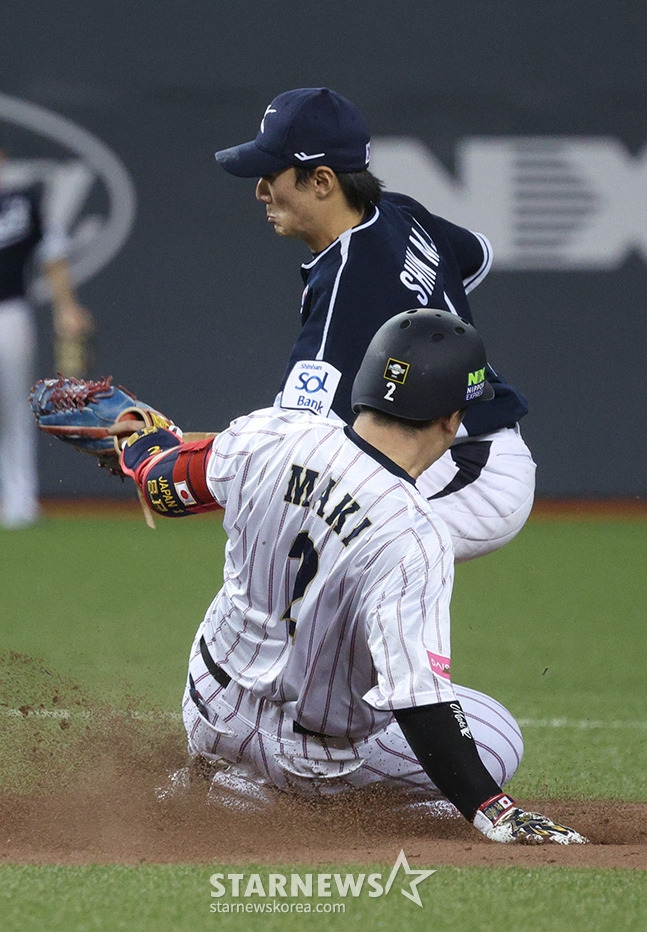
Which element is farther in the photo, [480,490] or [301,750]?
[480,490]

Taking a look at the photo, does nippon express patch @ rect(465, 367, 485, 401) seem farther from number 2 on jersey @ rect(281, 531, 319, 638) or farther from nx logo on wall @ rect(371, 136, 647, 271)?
nx logo on wall @ rect(371, 136, 647, 271)

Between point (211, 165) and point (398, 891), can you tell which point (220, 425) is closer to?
point (211, 165)

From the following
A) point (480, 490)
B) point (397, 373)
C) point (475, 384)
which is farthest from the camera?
point (480, 490)

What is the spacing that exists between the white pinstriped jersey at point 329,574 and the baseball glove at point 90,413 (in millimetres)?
655

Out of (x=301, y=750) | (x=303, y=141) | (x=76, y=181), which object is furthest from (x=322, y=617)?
(x=76, y=181)

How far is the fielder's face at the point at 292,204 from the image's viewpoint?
388 centimetres

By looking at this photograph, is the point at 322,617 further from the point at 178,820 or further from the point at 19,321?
the point at 19,321

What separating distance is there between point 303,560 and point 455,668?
10.5ft

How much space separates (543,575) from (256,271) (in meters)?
3.89

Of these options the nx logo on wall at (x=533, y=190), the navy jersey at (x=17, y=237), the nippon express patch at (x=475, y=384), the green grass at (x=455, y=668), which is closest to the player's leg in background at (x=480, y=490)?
the green grass at (x=455, y=668)

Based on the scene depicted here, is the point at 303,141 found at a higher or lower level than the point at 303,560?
higher

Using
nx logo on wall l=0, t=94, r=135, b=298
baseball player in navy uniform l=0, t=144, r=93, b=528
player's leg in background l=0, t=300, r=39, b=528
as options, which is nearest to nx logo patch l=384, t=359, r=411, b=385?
baseball player in navy uniform l=0, t=144, r=93, b=528
